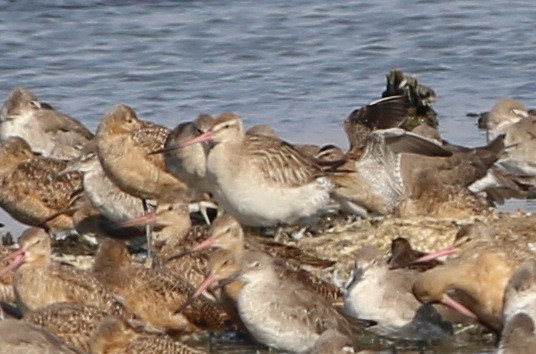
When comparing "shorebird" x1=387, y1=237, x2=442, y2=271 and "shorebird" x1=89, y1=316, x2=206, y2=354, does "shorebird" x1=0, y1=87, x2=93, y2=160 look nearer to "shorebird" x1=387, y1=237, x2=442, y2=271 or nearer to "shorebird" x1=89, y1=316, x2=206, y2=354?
"shorebird" x1=387, y1=237, x2=442, y2=271

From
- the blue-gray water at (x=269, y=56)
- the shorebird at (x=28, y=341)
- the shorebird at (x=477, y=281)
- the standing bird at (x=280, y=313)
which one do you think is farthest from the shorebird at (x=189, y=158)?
the shorebird at (x=28, y=341)

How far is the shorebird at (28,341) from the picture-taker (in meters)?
9.03

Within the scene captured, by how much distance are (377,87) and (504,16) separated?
12.6ft

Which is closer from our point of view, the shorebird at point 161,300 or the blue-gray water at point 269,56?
the shorebird at point 161,300

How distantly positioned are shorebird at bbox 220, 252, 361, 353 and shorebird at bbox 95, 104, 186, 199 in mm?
3468

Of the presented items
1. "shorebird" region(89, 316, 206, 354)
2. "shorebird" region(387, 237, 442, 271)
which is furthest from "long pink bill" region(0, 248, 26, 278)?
"shorebird" region(387, 237, 442, 271)

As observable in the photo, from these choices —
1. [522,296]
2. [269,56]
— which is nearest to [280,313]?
[522,296]

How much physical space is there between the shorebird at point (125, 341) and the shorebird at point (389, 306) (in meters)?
1.36

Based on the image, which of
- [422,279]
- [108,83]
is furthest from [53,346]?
[108,83]

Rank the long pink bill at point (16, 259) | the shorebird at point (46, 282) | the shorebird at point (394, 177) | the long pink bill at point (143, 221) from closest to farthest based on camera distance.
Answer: the shorebird at point (46, 282)
the long pink bill at point (16, 259)
the long pink bill at point (143, 221)
the shorebird at point (394, 177)

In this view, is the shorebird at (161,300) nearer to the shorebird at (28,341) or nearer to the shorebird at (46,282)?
the shorebird at (46,282)

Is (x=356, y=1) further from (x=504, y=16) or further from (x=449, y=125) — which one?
(x=449, y=125)

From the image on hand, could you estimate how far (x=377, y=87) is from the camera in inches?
750

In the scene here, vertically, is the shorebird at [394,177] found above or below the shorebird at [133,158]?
below
